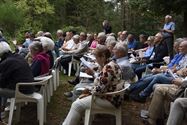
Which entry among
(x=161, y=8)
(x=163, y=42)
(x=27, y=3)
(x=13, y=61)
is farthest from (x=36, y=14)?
(x=13, y=61)

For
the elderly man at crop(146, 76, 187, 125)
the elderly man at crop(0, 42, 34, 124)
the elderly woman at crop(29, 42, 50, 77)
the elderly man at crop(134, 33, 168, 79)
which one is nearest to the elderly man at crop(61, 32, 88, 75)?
the elderly man at crop(134, 33, 168, 79)

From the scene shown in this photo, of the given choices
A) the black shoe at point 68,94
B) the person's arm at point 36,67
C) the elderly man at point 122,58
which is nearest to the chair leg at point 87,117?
the elderly man at point 122,58

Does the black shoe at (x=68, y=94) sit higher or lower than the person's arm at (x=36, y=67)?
lower

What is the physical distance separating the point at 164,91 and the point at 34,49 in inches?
74.5

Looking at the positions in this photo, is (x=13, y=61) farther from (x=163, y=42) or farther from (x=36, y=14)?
(x=36, y=14)

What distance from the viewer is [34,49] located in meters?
5.63

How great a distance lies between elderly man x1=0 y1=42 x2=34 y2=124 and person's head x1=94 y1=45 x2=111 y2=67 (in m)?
0.97

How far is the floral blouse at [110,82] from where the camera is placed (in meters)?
4.41

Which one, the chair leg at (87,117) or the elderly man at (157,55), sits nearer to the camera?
the chair leg at (87,117)

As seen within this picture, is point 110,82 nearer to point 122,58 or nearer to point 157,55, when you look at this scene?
point 122,58

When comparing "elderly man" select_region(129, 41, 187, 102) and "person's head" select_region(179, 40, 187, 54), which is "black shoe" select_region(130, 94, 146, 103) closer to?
"elderly man" select_region(129, 41, 187, 102)

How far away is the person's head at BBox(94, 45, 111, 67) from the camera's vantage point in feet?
15.1

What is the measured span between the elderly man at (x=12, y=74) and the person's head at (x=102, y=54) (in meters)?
0.97

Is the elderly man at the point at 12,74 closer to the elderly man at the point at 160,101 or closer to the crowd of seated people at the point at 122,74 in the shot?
the crowd of seated people at the point at 122,74
